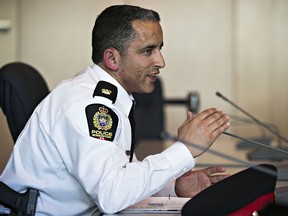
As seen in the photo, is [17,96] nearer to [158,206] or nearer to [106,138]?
[106,138]

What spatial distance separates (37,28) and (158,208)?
3940 mm

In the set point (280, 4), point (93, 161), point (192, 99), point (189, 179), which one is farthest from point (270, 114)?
point (93, 161)

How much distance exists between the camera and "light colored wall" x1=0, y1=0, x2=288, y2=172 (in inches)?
204

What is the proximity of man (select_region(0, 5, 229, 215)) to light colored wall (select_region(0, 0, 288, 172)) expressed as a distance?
3449mm

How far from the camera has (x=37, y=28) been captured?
520 centimetres

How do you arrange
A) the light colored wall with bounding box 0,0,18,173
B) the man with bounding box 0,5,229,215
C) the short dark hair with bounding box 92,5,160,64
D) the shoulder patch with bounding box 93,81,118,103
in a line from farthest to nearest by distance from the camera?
the light colored wall with bounding box 0,0,18,173 → the short dark hair with bounding box 92,5,160,64 → the shoulder patch with bounding box 93,81,118,103 → the man with bounding box 0,5,229,215

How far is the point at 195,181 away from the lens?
70.2 inches

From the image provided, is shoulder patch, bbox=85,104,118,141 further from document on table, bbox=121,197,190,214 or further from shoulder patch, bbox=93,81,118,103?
document on table, bbox=121,197,190,214

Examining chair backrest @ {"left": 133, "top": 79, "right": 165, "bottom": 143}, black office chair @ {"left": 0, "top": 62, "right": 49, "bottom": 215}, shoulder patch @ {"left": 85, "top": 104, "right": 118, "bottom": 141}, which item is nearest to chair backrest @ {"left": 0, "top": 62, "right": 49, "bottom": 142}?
black office chair @ {"left": 0, "top": 62, "right": 49, "bottom": 215}

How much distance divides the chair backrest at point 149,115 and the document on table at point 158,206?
2197mm

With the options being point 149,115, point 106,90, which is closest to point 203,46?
point 149,115

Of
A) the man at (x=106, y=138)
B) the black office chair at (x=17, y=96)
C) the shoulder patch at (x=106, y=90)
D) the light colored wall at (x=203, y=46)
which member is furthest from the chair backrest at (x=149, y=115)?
the shoulder patch at (x=106, y=90)

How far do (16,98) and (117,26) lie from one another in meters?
0.40

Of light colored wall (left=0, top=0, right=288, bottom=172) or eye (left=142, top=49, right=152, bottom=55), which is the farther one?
light colored wall (left=0, top=0, right=288, bottom=172)
